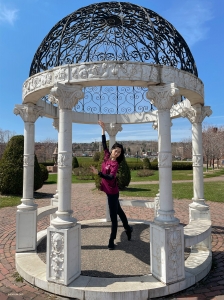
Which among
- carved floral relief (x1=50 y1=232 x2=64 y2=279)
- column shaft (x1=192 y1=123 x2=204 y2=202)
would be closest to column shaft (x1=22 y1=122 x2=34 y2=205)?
carved floral relief (x1=50 y1=232 x2=64 y2=279)

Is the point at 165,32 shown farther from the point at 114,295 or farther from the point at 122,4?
the point at 114,295

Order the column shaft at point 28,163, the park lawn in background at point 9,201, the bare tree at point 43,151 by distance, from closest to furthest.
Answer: the column shaft at point 28,163 < the park lawn in background at point 9,201 < the bare tree at point 43,151

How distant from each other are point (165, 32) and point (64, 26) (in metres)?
2.16

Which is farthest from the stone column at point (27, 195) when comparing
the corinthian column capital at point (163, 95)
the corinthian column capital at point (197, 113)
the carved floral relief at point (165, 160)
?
the corinthian column capital at point (197, 113)

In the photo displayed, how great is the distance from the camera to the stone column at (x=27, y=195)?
5.32 metres

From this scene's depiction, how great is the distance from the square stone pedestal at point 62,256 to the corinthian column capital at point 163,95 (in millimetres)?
2726

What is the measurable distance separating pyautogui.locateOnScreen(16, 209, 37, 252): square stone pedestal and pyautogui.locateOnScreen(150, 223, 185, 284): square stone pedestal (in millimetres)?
2825

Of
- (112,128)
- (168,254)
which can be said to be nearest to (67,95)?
(168,254)

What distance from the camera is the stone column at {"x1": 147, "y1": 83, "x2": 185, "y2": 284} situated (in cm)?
388

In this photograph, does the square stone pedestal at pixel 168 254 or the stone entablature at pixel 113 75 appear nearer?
the square stone pedestal at pixel 168 254

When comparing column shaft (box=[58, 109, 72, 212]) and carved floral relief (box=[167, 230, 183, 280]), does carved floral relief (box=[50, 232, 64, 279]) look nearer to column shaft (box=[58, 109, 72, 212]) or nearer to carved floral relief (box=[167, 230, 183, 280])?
column shaft (box=[58, 109, 72, 212])

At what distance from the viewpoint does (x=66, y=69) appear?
4301 millimetres

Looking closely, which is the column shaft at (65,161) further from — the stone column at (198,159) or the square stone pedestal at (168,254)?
the stone column at (198,159)

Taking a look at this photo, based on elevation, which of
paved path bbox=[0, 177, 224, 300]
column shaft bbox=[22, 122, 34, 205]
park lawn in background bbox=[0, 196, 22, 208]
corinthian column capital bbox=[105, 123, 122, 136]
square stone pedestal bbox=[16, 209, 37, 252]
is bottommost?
park lawn in background bbox=[0, 196, 22, 208]
